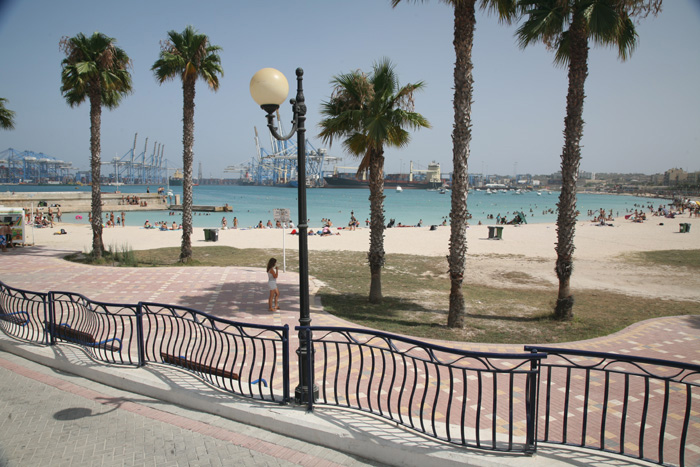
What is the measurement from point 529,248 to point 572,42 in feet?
58.0

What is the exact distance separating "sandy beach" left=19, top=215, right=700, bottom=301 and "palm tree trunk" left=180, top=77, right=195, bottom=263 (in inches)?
289

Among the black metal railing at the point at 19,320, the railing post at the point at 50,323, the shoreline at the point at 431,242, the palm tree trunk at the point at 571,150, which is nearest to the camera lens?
the railing post at the point at 50,323

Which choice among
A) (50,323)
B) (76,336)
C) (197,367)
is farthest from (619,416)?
(50,323)

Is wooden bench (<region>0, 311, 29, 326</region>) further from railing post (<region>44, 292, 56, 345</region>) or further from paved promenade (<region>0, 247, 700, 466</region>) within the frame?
railing post (<region>44, 292, 56, 345</region>)

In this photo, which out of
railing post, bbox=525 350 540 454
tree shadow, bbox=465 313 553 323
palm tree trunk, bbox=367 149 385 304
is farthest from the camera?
palm tree trunk, bbox=367 149 385 304

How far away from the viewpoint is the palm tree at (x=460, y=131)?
966cm

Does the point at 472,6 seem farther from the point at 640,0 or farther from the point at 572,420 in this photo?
the point at 572,420

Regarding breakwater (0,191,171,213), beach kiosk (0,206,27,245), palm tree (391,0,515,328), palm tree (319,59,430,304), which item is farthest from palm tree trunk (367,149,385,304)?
breakwater (0,191,171,213)

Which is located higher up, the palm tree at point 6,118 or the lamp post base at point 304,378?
the palm tree at point 6,118

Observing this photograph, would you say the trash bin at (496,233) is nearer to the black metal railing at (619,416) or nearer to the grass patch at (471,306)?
the grass patch at (471,306)

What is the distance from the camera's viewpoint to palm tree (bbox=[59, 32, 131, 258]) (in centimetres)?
1735

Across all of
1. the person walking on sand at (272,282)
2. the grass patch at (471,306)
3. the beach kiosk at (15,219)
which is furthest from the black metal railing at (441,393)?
the beach kiosk at (15,219)

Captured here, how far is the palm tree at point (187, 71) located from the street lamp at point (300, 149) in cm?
1459

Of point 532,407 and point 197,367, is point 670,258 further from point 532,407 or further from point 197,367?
point 197,367
